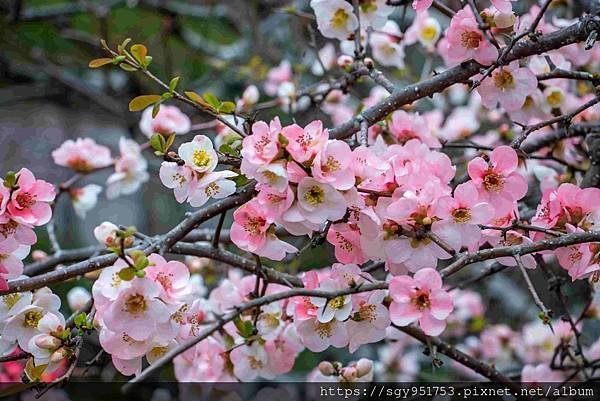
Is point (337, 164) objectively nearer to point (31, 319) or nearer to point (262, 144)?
point (262, 144)

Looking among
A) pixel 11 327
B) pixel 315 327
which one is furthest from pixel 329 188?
pixel 11 327

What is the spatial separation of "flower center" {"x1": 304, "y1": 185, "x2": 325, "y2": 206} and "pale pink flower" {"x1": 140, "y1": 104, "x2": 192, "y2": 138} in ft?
2.69

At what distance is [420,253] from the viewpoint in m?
0.82

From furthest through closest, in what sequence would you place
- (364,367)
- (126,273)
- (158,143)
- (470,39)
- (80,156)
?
1. (80,156)
2. (364,367)
3. (470,39)
4. (158,143)
5. (126,273)

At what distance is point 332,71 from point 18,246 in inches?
48.7

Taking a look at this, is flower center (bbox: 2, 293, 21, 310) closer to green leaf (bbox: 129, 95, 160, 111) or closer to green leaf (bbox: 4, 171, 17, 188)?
green leaf (bbox: 4, 171, 17, 188)

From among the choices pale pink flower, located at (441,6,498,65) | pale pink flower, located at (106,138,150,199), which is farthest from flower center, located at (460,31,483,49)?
pale pink flower, located at (106,138,150,199)

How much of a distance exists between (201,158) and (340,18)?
1.44ft

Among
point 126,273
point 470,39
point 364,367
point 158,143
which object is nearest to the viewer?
point 126,273

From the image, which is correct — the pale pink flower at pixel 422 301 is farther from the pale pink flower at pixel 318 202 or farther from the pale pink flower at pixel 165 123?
the pale pink flower at pixel 165 123

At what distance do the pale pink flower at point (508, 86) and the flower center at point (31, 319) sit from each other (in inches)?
27.7

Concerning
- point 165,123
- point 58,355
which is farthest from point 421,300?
point 165,123

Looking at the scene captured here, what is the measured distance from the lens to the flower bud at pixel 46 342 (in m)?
0.86

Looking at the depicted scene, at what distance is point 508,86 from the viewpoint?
41.9 inches
